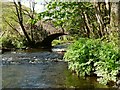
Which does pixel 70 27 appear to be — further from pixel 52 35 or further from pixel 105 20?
pixel 105 20

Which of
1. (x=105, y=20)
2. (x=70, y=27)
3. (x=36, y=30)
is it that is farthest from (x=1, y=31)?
(x=105, y=20)

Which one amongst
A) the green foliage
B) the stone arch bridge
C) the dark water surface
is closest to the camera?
the dark water surface

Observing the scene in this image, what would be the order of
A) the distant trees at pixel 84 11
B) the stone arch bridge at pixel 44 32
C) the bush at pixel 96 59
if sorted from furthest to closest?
the stone arch bridge at pixel 44 32 → the distant trees at pixel 84 11 → the bush at pixel 96 59

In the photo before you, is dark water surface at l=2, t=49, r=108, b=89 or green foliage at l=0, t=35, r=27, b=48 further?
green foliage at l=0, t=35, r=27, b=48

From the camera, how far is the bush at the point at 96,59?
916 centimetres

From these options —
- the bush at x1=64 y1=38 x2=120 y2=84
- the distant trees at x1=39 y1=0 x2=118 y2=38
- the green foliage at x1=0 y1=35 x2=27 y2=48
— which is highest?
the distant trees at x1=39 y1=0 x2=118 y2=38

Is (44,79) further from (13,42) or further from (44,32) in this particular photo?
(44,32)

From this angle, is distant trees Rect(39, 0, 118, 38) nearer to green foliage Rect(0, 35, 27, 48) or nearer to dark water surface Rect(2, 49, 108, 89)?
dark water surface Rect(2, 49, 108, 89)

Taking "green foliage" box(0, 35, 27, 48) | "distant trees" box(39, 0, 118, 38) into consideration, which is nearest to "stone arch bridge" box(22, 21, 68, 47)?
"green foliage" box(0, 35, 27, 48)

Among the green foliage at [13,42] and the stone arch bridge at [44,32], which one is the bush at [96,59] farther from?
the stone arch bridge at [44,32]

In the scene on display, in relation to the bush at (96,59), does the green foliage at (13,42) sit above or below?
below

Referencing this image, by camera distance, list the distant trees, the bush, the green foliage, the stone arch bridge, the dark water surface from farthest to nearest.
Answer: the stone arch bridge
the green foliage
the distant trees
the dark water surface
the bush

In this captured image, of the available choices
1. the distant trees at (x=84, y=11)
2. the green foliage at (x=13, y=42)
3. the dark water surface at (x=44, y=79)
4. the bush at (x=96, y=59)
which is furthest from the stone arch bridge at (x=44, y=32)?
the bush at (x=96, y=59)

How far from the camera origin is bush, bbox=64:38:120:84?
9164mm
